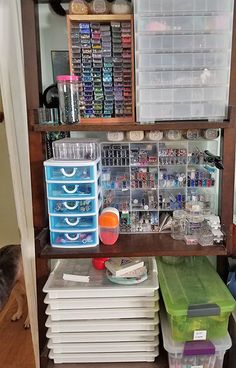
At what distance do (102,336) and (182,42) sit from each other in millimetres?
960

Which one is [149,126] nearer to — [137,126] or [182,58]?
[137,126]

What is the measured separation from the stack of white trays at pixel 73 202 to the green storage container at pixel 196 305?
0.30 metres

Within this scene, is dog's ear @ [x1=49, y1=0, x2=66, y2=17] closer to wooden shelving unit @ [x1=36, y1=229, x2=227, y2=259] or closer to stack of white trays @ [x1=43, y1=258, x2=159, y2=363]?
wooden shelving unit @ [x1=36, y1=229, x2=227, y2=259]

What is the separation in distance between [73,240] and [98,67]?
1.82 feet

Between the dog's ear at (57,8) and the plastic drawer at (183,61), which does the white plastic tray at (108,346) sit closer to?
the plastic drawer at (183,61)

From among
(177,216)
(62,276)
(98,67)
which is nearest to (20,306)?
(62,276)

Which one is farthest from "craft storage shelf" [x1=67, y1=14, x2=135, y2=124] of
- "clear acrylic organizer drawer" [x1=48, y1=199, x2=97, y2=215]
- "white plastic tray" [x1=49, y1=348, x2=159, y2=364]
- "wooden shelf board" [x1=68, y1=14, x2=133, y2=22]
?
"white plastic tray" [x1=49, y1=348, x2=159, y2=364]

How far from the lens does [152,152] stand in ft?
3.46

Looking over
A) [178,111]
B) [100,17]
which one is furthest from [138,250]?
[100,17]

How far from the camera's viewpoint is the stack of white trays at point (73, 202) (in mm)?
959

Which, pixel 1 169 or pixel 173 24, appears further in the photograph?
pixel 1 169

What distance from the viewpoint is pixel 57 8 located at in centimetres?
107

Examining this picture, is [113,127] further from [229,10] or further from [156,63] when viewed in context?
[229,10]

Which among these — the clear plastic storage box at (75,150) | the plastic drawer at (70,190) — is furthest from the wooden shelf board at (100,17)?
the plastic drawer at (70,190)
